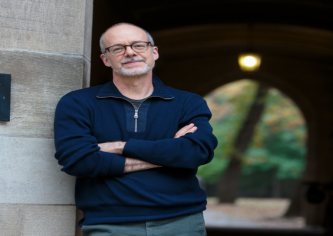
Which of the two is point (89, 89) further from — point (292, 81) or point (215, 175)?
point (215, 175)

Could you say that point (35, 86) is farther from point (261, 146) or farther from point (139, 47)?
point (261, 146)

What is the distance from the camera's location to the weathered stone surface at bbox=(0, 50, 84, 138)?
2521 millimetres

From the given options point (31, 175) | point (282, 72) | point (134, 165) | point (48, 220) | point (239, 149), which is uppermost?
point (282, 72)

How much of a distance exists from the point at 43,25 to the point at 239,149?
1733 cm

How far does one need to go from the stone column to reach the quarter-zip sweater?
10.4 inches

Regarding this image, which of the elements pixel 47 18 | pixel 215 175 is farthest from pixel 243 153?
pixel 47 18

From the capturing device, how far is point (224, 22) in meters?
8.20

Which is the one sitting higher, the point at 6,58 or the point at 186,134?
the point at 6,58

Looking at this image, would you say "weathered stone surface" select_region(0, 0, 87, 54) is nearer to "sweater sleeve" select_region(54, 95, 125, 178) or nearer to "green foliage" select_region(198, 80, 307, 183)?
"sweater sleeve" select_region(54, 95, 125, 178)

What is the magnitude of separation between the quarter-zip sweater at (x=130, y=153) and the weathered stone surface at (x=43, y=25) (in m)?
0.41

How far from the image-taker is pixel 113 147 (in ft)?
7.27

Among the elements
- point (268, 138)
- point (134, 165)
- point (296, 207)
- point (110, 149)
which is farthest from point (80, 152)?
point (268, 138)

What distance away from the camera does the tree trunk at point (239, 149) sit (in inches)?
725

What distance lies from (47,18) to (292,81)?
375 inches
